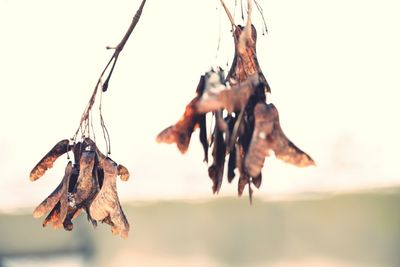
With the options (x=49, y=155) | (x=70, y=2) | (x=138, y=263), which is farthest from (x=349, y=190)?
(x=49, y=155)

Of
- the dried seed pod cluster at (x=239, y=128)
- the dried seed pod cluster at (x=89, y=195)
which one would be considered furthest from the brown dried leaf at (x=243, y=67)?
the dried seed pod cluster at (x=89, y=195)

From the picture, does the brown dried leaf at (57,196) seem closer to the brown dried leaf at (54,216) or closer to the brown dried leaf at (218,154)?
the brown dried leaf at (54,216)

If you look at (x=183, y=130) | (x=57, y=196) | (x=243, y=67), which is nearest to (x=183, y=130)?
(x=183, y=130)

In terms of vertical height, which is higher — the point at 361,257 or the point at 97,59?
the point at 97,59

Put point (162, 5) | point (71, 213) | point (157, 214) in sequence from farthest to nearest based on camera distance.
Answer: point (157, 214) → point (162, 5) → point (71, 213)

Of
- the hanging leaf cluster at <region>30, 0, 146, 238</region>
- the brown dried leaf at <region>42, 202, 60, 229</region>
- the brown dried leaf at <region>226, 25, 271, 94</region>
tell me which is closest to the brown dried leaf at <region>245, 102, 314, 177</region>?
the brown dried leaf at <region>226, 25, 271, 94</region>

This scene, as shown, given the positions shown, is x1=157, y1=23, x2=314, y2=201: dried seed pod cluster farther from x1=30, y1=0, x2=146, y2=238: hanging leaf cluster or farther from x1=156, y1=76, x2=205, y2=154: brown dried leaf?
x1=30, y1=0, x2=146, y2=238: hanging leaf cluster

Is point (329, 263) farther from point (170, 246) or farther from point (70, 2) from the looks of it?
point (70, 2)

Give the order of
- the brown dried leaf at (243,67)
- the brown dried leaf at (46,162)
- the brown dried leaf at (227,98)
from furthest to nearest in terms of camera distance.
A: the brown dried leaf at (46,162), the brown dried leaf at (243,67), the brown dried leaf at (227,98)
